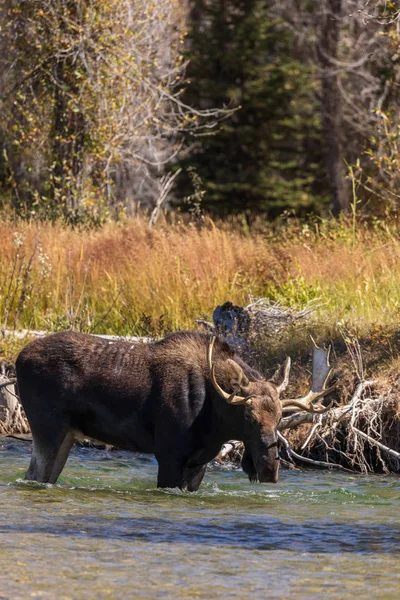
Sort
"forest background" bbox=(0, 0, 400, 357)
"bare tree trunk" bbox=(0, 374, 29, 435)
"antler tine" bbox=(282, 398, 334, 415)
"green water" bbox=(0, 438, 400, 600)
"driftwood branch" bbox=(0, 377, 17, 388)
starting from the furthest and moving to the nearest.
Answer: "forest background" bbox=(0, 0, 400, 357) < "bare tree trunk" bbox=(0, 374, 29, 435) < "driftwood branch" bbox=(0, 377, 17, 388) < "antler tine" bbox=(282, 398, 334, 415) < "green water" bbox=(0, 438, 400, 600)

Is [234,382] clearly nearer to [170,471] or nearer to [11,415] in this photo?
[170,471]

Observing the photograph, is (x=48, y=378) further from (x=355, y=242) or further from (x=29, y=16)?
(x=29, y=16)

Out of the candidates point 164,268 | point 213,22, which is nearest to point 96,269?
point 164,268

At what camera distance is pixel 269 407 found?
8695 millimetres

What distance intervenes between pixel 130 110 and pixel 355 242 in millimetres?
7025

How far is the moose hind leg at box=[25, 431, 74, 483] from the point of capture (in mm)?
8961

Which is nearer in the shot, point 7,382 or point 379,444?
point 379,444

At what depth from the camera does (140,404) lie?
29.2 feet

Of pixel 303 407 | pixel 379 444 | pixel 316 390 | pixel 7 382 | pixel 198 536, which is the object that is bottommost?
pixel 198 536

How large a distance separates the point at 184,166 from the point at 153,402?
66.8 feet

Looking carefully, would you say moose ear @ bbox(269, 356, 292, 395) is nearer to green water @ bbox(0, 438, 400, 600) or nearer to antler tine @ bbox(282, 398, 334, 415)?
antler tine @ bbox(282, 398, 334, 415)

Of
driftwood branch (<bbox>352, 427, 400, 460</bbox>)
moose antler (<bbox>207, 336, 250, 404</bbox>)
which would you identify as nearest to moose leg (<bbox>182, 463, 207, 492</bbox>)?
moose antler (<bbox>207, 336, 250, 404</bbox>)

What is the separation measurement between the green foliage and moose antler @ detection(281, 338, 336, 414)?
804 inches

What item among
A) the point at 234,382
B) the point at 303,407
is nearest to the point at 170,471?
the point at 234,382
